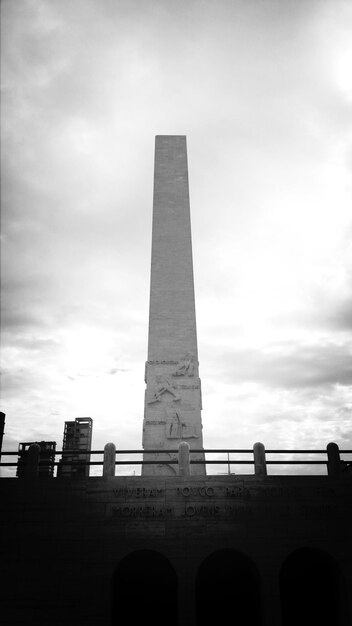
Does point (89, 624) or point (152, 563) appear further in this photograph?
point (152, 563)

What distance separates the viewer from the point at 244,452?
1706 cm

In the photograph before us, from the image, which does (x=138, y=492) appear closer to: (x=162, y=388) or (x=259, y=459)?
(x=259, y=459)

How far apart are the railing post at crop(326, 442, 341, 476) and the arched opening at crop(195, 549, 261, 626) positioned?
182 inches

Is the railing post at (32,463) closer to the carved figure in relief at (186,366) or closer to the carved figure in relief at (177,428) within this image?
the carved figure in relief at (177,428)

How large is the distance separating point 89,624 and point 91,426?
31.4m

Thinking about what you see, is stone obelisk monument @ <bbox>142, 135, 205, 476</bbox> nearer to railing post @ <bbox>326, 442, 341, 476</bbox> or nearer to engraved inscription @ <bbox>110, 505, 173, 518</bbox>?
engraved inscription @ <bbox>110, 505, 173, 518</bbox>

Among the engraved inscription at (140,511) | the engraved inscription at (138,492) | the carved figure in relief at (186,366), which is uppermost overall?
the carved figure in relief at (186,366)

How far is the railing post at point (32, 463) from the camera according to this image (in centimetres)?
1622

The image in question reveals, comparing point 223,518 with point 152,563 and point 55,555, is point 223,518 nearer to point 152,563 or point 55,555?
point 152,563

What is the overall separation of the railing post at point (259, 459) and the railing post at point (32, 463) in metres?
7.56

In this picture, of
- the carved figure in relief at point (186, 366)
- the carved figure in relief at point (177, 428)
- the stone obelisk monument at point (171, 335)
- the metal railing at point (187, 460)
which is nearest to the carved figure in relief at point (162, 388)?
the stone obelisk monument at point (171, 335)

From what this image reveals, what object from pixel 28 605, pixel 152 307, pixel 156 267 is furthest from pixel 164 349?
pixel 28 605

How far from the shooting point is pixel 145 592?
1800 centimetres

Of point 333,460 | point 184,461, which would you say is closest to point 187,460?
point 184,461
